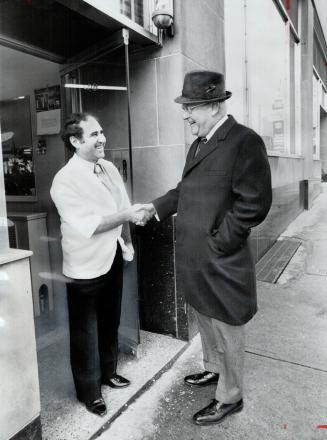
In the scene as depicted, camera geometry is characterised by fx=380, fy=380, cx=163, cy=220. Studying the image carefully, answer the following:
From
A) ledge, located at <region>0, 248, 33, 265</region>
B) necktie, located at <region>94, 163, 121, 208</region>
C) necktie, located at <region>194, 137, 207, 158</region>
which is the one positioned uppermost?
necktie, located at <region>194, 137, 207, 158</region>

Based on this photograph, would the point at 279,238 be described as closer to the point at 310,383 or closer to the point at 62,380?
the point at 310,383

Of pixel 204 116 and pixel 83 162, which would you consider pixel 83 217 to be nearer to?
pixel 83 162

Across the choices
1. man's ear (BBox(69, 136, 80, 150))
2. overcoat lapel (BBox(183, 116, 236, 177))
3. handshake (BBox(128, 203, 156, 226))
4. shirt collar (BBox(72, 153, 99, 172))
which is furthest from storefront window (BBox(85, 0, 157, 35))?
handshake (BBox(128, 203, 156, 226))

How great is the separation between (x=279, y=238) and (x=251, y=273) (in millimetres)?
5443

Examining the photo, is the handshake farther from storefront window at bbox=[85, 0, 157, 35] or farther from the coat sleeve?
storefront window at bbox=[85, 0, 157, 35]

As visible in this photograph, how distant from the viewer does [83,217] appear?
91.7 inches

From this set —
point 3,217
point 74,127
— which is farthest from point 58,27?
point 3,217

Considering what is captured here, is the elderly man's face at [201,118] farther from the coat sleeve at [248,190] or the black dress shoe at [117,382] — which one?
the black dress shoe at [117,382]

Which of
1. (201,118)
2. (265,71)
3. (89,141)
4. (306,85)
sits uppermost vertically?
(306,85)

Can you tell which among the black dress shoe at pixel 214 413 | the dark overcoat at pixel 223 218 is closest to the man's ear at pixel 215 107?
the dark overcoat at pixel 223 218

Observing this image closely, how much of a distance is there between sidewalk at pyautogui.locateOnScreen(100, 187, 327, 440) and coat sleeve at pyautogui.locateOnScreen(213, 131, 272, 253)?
1.19 meters

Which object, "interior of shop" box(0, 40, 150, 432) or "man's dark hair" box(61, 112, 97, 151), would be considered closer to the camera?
"man's dark hair" box(61, 112, 97, 151)

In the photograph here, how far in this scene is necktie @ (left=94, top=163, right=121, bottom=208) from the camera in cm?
252

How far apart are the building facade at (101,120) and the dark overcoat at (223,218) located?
853mm
